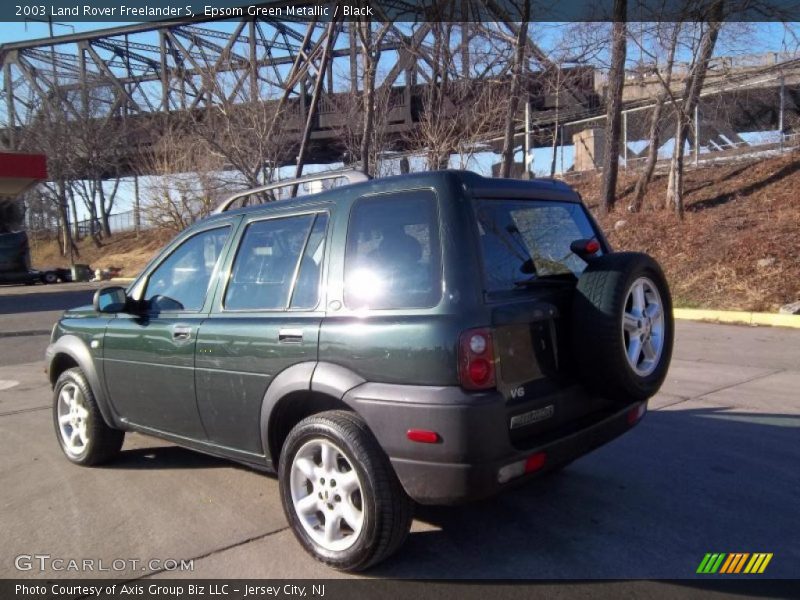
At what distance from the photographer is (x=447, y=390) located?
2.96m

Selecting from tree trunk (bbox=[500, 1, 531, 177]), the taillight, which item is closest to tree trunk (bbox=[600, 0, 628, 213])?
tree trunk (bbox=[500, 1, 531, 177])

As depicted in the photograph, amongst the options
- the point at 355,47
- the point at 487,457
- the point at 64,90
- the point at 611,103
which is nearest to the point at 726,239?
the point at 611,103

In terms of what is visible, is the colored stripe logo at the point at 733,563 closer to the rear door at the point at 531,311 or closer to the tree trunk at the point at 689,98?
the rear door at the point at 531,311

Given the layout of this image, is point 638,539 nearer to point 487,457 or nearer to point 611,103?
point 487,457

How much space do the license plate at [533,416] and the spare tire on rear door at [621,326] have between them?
0.99ft

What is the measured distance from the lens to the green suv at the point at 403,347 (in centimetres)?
302

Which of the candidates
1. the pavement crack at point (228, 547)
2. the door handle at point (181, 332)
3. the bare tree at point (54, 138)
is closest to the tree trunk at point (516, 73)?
the door handle at point (181, 332)

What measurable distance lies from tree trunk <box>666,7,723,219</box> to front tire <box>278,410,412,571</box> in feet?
50.9

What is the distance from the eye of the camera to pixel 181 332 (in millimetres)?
4230

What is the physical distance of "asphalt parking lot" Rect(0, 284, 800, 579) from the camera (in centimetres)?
344

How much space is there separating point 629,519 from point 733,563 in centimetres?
63

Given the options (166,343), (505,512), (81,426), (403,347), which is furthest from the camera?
(81,426)

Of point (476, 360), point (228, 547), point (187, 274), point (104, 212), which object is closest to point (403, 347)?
point (476, 360)

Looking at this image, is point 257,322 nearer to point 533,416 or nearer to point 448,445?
point 448,445
